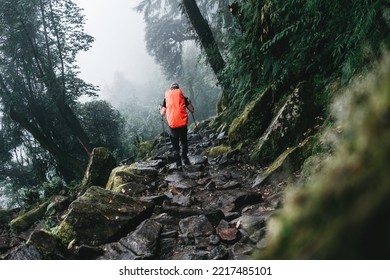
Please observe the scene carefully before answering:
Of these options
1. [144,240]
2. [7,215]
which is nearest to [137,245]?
[144,240]

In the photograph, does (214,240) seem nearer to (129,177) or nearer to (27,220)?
(129,177)

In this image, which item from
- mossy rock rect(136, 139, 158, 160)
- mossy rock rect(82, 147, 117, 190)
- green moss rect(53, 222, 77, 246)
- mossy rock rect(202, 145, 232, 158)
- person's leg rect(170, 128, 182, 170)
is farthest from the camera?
mossy rock rect(136, 139, 158, 160)

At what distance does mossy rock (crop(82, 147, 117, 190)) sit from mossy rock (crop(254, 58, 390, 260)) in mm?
9052

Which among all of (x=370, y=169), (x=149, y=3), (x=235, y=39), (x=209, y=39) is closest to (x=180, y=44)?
(x=149, y=3)

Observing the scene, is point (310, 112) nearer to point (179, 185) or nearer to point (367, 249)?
point (179, 185)

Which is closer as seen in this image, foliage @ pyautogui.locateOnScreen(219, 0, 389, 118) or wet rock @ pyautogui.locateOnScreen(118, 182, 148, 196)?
foliage @ pyautogui.locateOnScreen(219, 0, 389, 118)

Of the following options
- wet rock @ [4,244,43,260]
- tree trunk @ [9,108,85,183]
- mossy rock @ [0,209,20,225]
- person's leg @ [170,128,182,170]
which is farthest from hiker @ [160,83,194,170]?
tree trunk @ [9,108,85,183]

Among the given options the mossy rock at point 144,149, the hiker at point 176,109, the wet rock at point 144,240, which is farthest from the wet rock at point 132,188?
the mossy rock at point 144,149

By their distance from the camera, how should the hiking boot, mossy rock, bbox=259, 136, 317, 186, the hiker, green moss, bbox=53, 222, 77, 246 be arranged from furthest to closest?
the hiking boot, the hiker, mossy rock, bbox=259, 136, 317, 186, green moss, bbox=53, 222, 77, 246

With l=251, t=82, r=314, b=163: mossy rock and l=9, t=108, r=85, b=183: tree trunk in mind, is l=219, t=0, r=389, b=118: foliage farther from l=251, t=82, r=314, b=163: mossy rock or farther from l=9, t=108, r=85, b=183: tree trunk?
l=9, t=108, r=85, b=183: tree trunk

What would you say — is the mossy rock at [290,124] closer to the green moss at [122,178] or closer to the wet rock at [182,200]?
the wet rock at [182,200]

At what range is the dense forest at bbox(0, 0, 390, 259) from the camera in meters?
0.54

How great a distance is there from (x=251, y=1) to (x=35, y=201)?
8.78 m

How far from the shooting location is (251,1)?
24.0 feet
